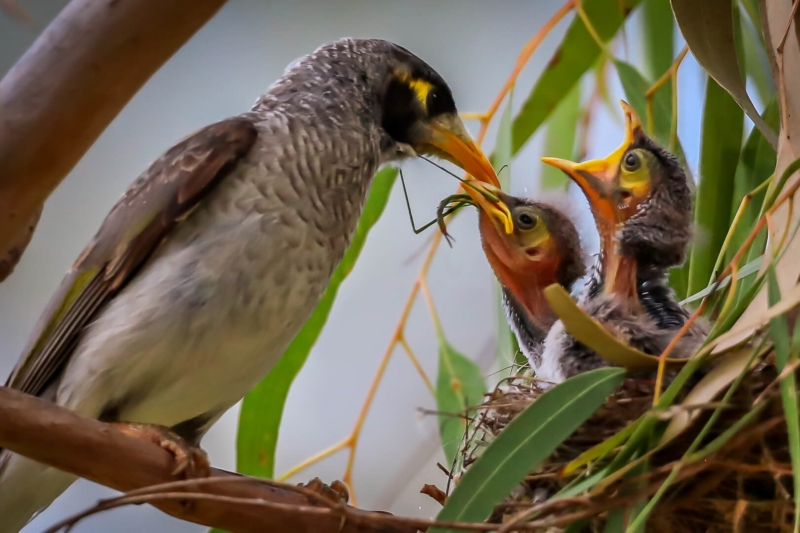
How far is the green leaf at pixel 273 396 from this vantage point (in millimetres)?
1178

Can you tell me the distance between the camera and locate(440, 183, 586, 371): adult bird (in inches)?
42.2

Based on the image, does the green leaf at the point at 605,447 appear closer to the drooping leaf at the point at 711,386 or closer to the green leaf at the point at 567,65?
the drooping leaf at the point at 711,386

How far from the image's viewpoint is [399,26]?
1.95 meters

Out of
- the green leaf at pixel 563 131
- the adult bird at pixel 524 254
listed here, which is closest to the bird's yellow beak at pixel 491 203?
the adult bird at pixel 524 254

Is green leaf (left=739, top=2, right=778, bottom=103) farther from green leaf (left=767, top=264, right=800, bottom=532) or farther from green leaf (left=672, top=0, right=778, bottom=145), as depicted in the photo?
green leaf (left=767, top=264, right=800, bottom=532)

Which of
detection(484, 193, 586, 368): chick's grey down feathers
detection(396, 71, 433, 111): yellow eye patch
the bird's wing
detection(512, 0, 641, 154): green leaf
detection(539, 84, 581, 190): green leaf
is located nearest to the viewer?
the bird's wing

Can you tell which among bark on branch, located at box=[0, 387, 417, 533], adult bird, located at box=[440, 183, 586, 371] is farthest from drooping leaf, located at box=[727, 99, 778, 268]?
bark on branch, located at box=[0, 387, 417, 533]

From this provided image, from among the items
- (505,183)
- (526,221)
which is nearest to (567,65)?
(505,183)

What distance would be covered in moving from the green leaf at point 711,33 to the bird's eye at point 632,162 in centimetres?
23

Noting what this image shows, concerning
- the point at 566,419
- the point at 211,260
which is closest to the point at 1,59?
the point at 211,260

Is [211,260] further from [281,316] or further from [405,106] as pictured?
[405,106]

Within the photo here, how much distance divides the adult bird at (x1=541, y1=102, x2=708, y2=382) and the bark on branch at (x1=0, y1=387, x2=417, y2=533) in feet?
0.96

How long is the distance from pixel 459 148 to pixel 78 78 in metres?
0.59

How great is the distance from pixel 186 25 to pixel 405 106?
528mm
